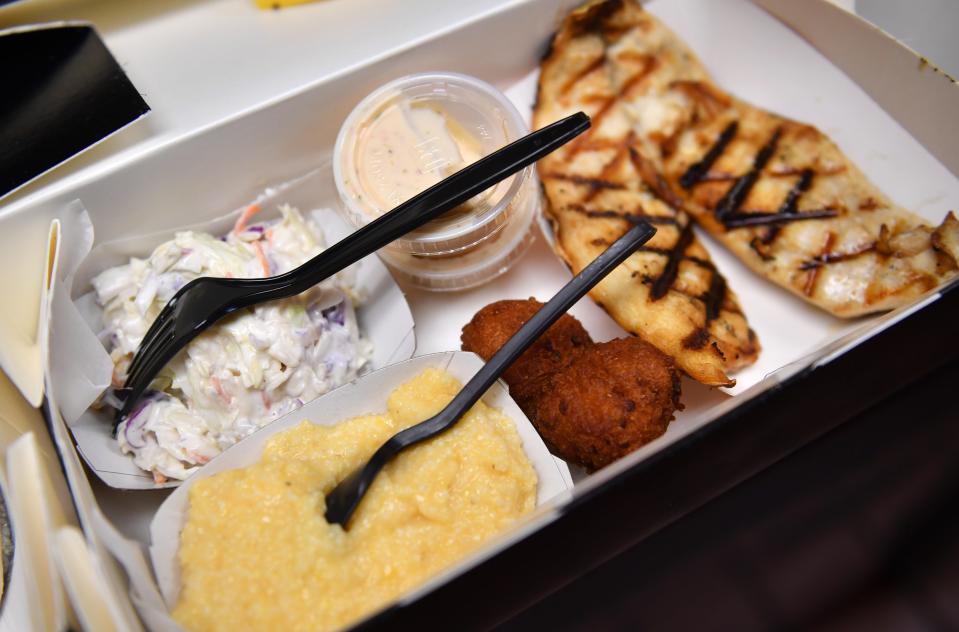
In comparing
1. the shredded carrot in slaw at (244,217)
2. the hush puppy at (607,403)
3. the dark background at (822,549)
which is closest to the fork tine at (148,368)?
the shredded carrot in slaw at (244,217)

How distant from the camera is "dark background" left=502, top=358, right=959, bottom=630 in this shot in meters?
1.63

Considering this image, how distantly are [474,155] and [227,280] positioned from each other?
80 centimetres

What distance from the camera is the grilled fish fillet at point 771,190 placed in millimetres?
2041

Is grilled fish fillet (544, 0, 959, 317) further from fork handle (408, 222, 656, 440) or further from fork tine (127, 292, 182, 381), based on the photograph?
fork tine (127, 292, 182, 381)

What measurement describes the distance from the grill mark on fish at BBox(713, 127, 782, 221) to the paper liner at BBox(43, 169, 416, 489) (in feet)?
3.44

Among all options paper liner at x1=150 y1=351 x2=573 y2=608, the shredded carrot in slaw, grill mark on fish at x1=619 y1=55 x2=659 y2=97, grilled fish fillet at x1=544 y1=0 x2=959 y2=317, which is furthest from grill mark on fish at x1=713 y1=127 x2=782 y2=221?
the shredded carrot in slaw

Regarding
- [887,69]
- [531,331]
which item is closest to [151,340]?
[531,331]

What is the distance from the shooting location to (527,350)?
1.88 m

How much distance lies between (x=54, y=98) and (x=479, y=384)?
1.48 meters

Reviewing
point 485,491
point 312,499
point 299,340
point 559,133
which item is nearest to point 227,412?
point 299,340

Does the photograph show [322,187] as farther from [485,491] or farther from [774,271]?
[774,271]

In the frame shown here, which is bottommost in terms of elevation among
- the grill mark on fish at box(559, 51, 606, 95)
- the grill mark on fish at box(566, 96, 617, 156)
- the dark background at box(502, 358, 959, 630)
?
the dark background at box(502, 358, 959, 630)

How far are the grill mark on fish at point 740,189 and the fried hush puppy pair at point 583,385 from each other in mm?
642

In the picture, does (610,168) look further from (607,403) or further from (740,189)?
(607,403)
